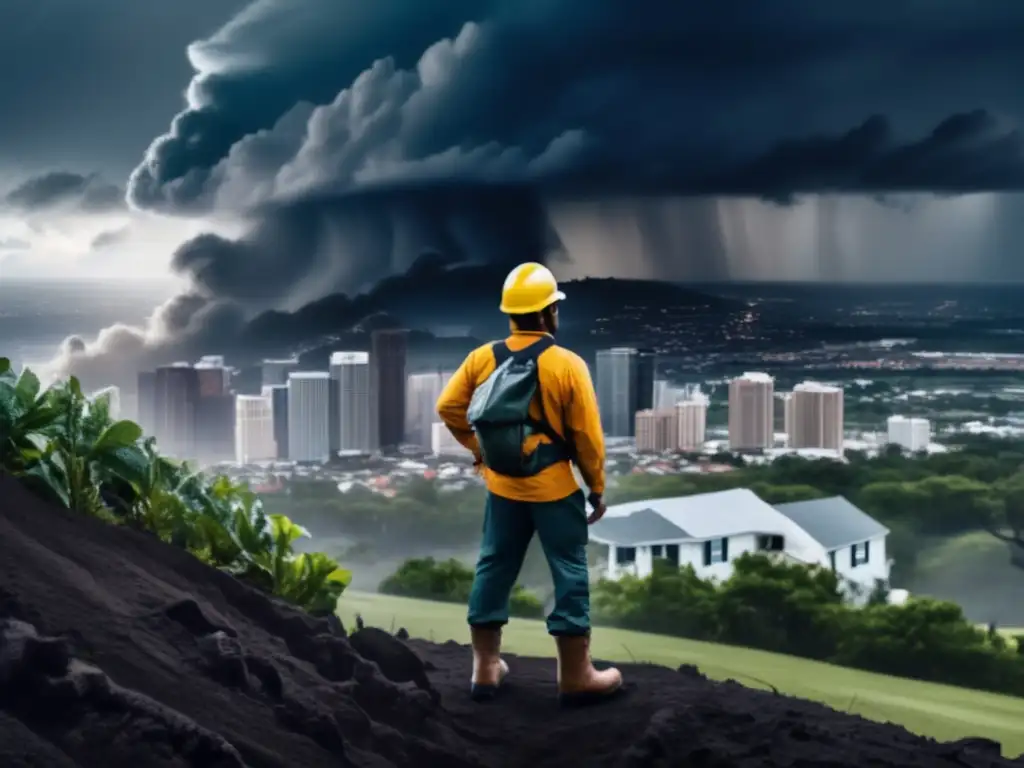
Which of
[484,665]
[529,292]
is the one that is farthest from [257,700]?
[529,292]

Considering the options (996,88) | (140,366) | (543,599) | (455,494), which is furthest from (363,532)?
(996,88)

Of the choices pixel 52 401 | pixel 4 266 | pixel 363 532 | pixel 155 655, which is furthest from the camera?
pixel 4 266

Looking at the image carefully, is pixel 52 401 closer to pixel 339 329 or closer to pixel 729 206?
pixel 339 329

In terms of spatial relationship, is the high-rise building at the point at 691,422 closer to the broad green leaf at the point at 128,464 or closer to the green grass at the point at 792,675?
the green grass at the point at 792,675

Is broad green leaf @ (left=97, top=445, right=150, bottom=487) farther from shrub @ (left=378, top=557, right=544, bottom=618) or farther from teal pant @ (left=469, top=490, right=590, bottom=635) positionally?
shrub @ (left=378, top=557, right=544, bottom=618)

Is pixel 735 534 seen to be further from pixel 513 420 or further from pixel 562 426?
pixel 513 420

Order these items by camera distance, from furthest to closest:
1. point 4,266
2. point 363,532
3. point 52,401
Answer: point 4,266, point 363,532, point 52,401

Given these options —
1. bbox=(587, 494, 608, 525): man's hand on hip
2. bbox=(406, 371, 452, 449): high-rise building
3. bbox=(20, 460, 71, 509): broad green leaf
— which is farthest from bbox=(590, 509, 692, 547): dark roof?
bbox=(20, 460, 71, 509): broad green leaf
